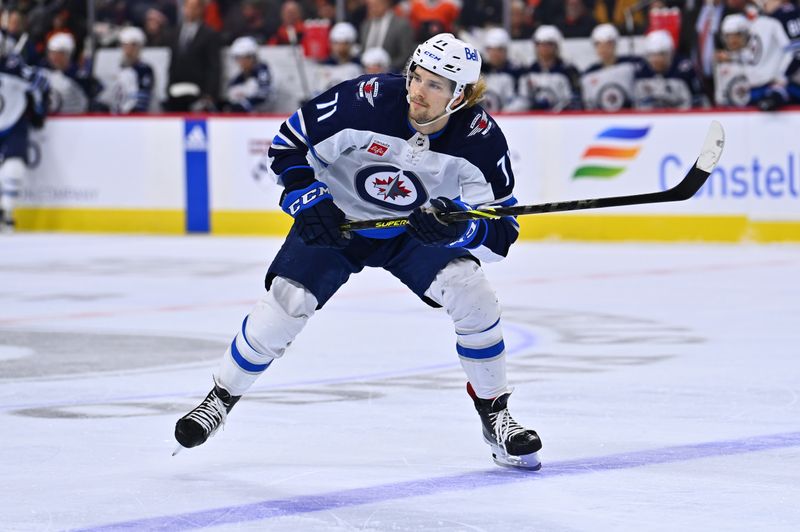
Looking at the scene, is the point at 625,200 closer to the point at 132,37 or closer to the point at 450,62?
the point at 450,62

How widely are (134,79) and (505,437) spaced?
1145 centimetres

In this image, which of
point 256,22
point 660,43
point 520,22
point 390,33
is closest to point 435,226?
point 660,43

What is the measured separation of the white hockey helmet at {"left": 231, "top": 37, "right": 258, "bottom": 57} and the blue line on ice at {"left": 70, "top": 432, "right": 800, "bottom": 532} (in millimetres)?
10353

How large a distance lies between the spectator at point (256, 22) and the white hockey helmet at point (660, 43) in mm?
3829

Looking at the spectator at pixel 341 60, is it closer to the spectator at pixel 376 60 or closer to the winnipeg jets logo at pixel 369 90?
the spectator at pixel 376 60

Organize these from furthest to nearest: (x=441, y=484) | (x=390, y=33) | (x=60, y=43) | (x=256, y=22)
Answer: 1. (x=60, y=43)
2. (x=256, y=22)
3. (x=390, y=33)
4. (x=441, y=484)

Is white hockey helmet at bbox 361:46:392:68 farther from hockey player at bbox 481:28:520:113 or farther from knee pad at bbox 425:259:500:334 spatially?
knee pad at bbox 425:259:500:334

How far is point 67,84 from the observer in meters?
15.5

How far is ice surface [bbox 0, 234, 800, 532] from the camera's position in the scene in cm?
377

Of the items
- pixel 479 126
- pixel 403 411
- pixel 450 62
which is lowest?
pixel 403 411

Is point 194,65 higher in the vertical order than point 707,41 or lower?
lower

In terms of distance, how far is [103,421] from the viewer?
16.6 ft

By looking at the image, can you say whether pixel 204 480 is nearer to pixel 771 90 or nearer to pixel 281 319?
pixel 281 319

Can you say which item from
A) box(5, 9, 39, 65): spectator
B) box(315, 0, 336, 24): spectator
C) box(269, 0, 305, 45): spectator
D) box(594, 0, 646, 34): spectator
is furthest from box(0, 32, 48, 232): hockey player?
box(594, 0, 646, 34): spectator
